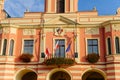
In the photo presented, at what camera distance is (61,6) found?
32.1m

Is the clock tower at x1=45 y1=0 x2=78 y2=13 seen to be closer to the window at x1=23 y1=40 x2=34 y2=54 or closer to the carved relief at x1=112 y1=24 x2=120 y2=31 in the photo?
the window at x1=23 y1=40 x2=34 y2=54

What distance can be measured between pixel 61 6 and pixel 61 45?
17.5ft

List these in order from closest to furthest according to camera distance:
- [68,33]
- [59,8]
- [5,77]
Answer: 1. [5,77]
2. [68,33]
3. [59,8]

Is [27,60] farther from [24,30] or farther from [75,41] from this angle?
[75,41]

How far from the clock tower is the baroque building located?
0.12m

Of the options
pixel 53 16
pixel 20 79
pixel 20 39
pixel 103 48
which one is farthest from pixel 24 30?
pixel 103 48

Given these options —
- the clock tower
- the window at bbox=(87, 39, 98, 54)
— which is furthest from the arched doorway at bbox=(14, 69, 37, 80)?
the clock tower

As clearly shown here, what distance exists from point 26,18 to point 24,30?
1.48m

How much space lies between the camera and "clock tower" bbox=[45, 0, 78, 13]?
31428mm

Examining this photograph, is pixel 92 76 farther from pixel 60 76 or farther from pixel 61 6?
pixel 61 6

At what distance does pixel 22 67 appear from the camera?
28891 mm

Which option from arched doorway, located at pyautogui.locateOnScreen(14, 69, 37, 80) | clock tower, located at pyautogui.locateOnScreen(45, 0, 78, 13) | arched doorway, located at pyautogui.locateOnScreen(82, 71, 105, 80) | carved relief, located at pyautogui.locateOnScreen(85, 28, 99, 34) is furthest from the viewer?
clock tower, located at pyautogui.locateOnScreen(45, 0, 78, 13)

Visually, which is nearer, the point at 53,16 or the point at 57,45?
the point at 57,45

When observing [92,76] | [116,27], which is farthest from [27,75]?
[116,27]
